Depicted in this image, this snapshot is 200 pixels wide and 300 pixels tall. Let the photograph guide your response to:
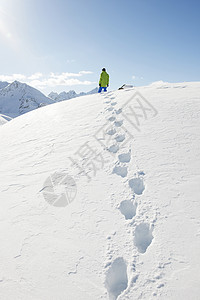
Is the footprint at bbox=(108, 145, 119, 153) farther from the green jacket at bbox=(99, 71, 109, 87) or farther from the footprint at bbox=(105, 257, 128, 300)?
the green jacket at bbox=(99, 71, 109, 87)

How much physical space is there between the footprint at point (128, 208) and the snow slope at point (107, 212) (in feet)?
0.05

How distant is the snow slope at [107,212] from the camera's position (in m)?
1.99

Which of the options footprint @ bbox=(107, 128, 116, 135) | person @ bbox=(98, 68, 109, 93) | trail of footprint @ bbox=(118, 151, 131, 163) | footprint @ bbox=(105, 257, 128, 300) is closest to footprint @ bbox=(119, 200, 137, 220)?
footprint @ bbox=(105, 257, 128, 300)

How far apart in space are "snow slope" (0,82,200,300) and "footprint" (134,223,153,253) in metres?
0.01

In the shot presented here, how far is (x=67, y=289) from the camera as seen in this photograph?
196 centimetres

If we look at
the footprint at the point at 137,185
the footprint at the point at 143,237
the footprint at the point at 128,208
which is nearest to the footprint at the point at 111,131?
the footprint at the point at 137,185

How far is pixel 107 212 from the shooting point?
2.78 meters

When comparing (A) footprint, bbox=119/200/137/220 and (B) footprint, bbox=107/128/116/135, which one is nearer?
(A) footprint, bbox=119/200/137/220

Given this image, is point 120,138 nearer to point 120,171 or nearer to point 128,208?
point 120,171

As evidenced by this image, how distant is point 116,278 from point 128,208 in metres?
0.97

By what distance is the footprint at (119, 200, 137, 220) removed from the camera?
274cm

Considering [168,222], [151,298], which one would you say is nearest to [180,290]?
[151,298]

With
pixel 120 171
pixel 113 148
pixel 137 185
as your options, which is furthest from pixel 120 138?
pixel 137 185

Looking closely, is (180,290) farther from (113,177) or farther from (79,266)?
(113,177)
